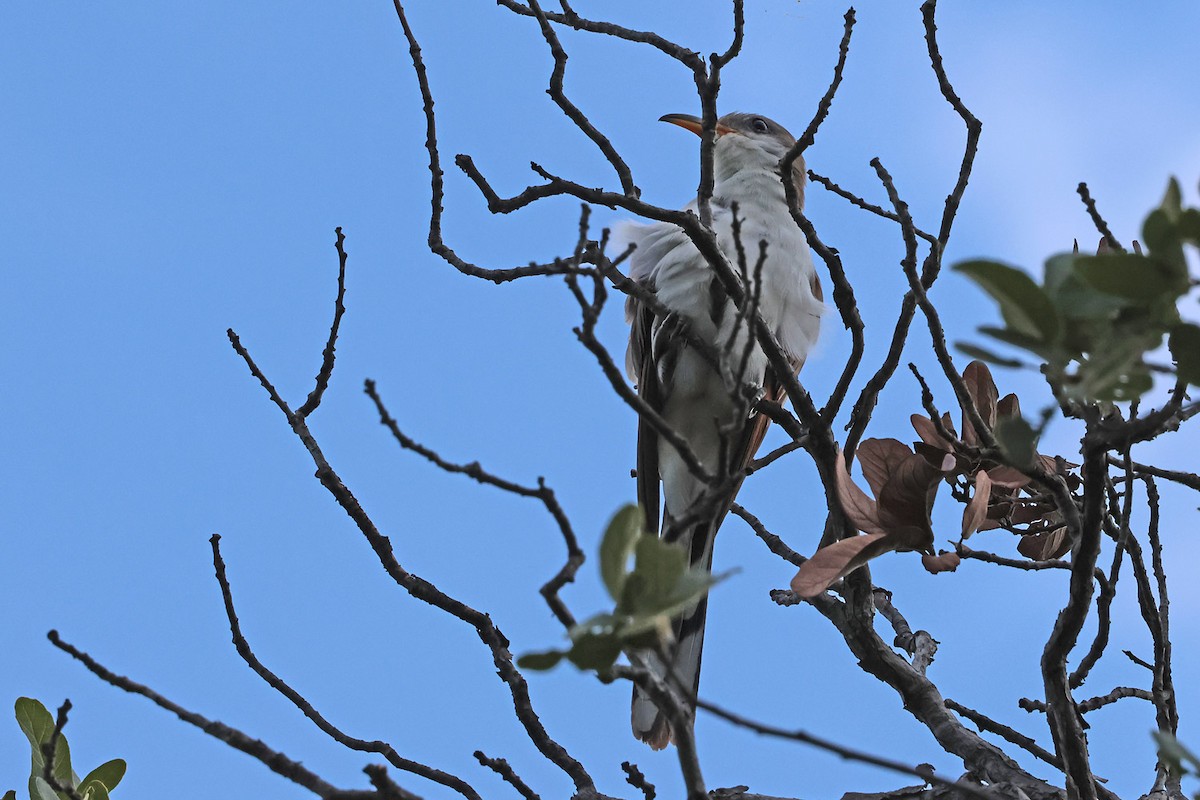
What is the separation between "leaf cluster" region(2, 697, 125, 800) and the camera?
253 centimetres

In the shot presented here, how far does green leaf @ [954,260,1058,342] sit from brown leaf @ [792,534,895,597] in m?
1.17

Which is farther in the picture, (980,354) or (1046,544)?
(1046,544)

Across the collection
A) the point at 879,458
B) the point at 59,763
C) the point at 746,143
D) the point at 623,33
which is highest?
the point at 746,143

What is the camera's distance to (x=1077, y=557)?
2.18m

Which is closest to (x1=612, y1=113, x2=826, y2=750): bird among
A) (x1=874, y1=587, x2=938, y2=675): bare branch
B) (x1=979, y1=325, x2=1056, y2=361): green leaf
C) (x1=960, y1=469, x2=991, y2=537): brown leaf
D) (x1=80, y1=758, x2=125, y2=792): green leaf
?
(x1=874, y1=587, x2=938, y2=675): bare branch

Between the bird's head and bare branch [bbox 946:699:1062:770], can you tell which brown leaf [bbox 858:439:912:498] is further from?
the bird's head

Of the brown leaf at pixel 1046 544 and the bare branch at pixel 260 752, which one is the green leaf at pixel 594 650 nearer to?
the bare branch at pixel 260 752

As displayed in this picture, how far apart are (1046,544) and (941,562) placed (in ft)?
2.92

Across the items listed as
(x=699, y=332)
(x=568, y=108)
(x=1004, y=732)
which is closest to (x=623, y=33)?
(x=568, y=108)

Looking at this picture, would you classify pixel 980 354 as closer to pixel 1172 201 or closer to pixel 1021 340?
pixel 1021 340

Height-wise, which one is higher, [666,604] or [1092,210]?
[1092,210]

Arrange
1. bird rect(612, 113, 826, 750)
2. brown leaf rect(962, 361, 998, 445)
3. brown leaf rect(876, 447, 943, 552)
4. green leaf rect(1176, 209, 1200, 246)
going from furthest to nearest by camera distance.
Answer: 1. bird rect(612, 113, 826, 750)
2. brown leaf rect(962, 361, 998, 445)
3. brown leaf rect(876, 447, 943, 552)
4. green leaf rect(1176, 209, 1200, 246)

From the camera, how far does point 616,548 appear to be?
134cm

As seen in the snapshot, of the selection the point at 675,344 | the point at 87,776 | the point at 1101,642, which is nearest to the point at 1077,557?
the point at 1101,642
